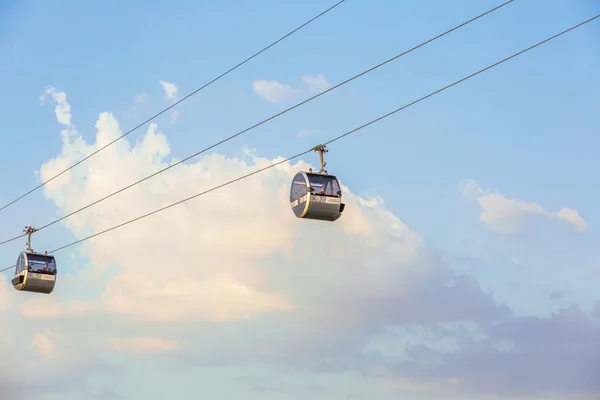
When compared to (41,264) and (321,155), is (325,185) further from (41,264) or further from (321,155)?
(41,264)

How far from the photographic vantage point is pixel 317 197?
29812 millimetres

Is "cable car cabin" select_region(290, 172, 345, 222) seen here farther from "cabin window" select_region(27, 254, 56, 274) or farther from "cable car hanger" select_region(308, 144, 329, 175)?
"cabin window" select_region(27, 254, 56, 274)

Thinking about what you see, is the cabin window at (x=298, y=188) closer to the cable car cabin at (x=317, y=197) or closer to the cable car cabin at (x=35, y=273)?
the cable car cabin at (x=317, y=197)

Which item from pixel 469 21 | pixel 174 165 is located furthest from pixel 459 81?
pixel 174 165

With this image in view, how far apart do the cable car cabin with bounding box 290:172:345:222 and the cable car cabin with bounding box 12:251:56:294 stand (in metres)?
15.5

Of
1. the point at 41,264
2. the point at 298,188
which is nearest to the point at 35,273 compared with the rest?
the point at 41,264

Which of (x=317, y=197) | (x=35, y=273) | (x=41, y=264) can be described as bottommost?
(x=317, y=197)

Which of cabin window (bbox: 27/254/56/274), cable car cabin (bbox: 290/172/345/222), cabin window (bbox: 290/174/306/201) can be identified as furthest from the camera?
cabin window (bbox: 27/254/56/274)

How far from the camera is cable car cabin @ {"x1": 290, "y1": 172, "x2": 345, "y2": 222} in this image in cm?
2980

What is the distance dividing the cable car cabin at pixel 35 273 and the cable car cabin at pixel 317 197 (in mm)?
15546

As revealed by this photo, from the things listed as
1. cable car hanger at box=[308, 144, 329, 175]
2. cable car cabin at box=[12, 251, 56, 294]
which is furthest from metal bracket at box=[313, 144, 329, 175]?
cable car cabin at box=[12, 251, 56, 294]

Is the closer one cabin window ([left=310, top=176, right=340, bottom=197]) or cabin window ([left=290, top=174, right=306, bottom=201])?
cabin window ([left=310, top=176, right=340, bottom=197])

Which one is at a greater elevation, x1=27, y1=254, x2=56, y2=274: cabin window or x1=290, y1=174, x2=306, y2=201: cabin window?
x1=27, y1=254, x2=56, y2=274: cabin window

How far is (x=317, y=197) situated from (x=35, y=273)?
16.7 meters
